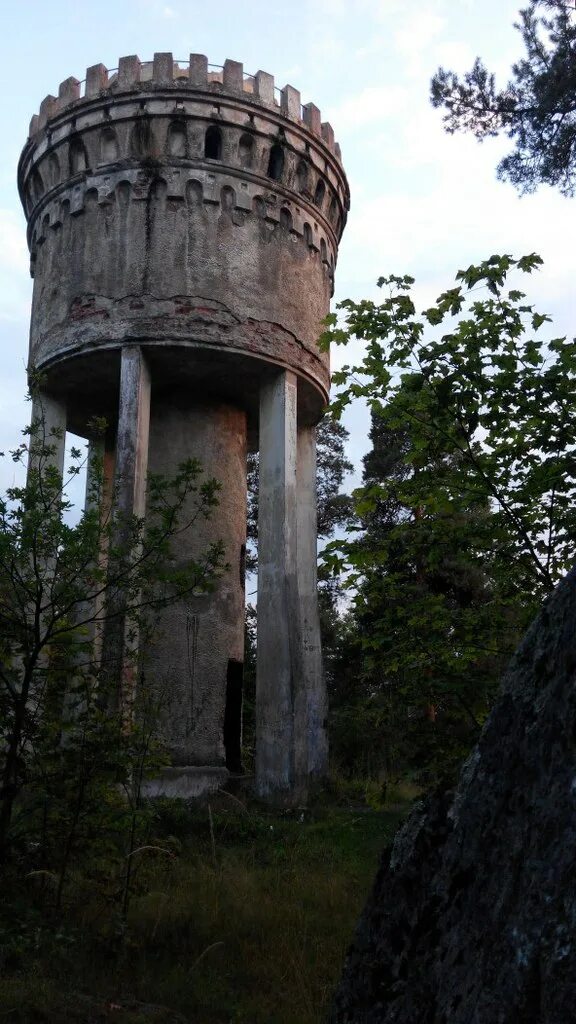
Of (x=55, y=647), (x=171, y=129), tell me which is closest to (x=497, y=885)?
(x=55, y=647)

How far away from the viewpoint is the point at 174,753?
1225 cm

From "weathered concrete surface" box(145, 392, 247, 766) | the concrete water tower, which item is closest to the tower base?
the concrete water tower

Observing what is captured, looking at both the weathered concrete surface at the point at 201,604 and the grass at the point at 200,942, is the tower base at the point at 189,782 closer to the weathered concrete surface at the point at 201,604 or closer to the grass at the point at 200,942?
the weathered concrete surface at the point at 201,604

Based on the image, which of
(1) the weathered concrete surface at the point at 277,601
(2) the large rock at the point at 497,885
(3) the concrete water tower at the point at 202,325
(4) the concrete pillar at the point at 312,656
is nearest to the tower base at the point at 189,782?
(3) the concrete water tower at the point at 202,325

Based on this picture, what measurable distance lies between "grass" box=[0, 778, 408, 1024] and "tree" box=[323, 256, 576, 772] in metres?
1.64

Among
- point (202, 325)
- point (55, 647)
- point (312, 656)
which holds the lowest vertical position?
point (55, 647)

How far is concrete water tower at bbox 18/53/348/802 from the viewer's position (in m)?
12.3

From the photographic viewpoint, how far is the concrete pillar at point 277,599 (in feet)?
38.8

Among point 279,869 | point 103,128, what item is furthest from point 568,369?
point 103,128

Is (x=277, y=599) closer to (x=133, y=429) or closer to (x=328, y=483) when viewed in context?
(x=133, y=429)

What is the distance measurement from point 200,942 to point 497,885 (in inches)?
196

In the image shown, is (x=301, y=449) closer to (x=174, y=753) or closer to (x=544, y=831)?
(x=174, y=753)

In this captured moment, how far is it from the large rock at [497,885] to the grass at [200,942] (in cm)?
274

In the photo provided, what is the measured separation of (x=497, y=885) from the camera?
6.85ft
